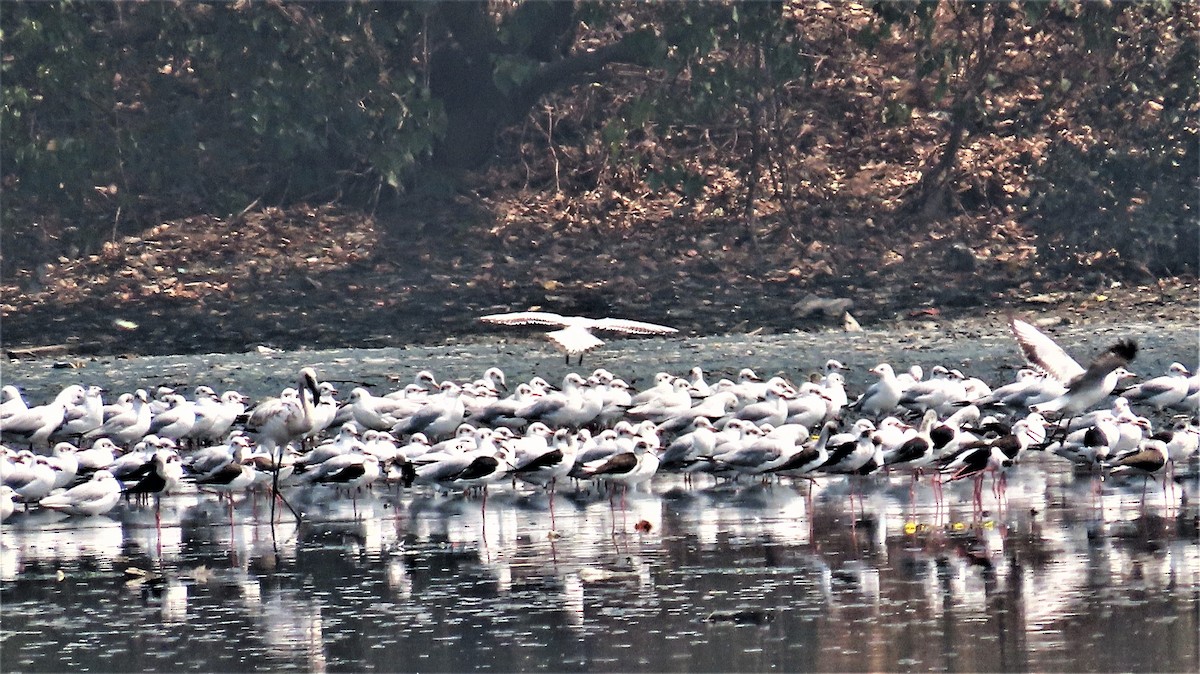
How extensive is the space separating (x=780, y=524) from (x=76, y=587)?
4.72 m

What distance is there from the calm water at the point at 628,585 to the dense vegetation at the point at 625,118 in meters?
15.6

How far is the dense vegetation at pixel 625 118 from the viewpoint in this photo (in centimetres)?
3083

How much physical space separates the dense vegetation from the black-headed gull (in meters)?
8.53

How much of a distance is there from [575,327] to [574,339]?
6.1 inches

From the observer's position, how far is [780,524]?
13844 mm

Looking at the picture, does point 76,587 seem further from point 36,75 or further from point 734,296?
point 36,75

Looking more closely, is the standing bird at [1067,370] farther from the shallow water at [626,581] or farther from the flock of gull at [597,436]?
the shallow water at [626,581]

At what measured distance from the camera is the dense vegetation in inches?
1214

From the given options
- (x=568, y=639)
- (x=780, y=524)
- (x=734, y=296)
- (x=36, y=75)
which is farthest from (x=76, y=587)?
(x=36, y=75)

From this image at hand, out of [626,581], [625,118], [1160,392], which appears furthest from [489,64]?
[626,581]

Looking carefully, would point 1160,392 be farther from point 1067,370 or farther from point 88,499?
point 88,499

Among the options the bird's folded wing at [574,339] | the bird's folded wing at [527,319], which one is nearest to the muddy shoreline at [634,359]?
the bird's folded wing at [574,339]

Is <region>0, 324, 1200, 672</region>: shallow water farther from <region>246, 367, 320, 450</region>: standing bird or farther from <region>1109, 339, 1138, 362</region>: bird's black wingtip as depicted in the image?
<region>1109, 339, 1138, 362</region>: bird's black wingtip

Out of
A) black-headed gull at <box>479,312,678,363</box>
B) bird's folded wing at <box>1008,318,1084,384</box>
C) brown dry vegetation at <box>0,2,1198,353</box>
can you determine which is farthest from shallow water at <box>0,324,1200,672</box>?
brown dry vegetation at <box>0,2,1198,353</box>
